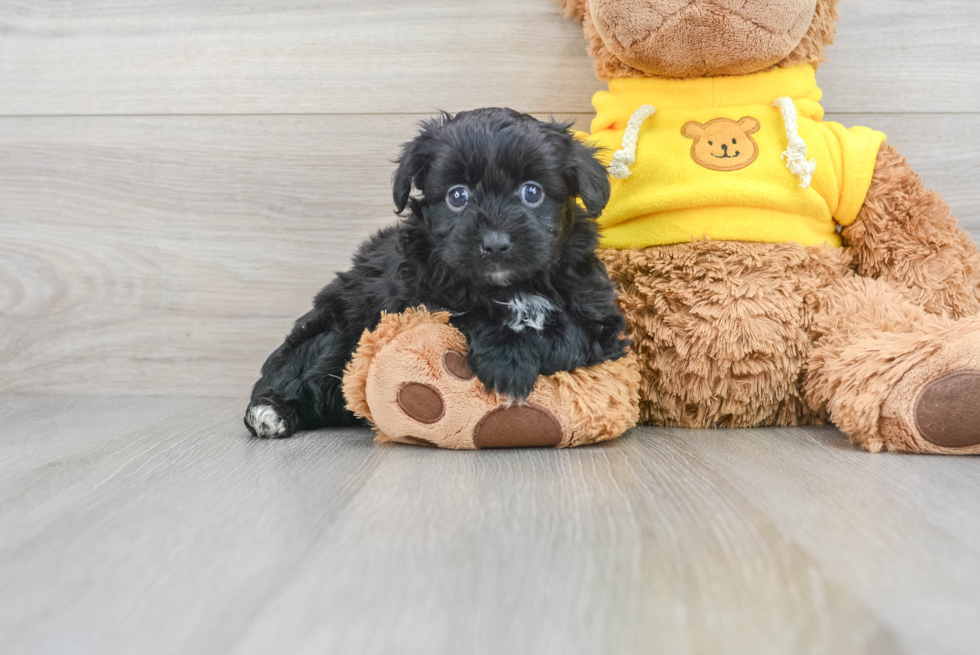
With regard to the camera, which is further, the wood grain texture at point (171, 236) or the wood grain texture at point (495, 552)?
the wood grain texture at point (171, 236)

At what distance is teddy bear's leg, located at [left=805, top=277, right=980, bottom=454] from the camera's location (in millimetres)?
1149

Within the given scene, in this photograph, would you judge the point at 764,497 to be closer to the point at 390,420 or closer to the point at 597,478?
the point at 597,478

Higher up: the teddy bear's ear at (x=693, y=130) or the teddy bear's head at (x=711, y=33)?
the teddy bear's head at (x=711, y=33)

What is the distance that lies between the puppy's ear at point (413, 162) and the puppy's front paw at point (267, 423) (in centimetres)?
50

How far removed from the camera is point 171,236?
1.96 m

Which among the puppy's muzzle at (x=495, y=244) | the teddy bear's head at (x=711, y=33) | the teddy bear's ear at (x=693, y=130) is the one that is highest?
the teddy bear's head at (x=711, y=33)

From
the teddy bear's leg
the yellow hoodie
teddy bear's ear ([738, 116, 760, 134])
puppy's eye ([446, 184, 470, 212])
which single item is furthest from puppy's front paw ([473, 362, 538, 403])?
teddy bear's ear ([738, 116, 760, 134])

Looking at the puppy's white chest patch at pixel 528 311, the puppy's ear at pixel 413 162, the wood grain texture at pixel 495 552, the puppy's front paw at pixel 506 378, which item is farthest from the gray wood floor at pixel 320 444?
the puppy's ear at pixel 413 162

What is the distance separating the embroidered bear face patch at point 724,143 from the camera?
1423 millimetres

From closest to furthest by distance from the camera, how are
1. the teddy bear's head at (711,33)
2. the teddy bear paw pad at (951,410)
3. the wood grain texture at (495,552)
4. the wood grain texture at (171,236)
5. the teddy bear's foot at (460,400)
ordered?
1. the wood grain texture at (495,552)
2. the teddy bear paw pad at (951,410)
3. the teddy bear's foot at (460,400)
4. the teddy bear's head at (711,33)
5. the wood grain texture at (171,236)

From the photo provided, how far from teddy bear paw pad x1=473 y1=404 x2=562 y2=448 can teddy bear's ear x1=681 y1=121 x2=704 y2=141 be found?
2.11ft

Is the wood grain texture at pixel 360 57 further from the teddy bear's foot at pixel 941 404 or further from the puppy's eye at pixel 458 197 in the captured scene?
the teddy bear's foot at pixel 941 404

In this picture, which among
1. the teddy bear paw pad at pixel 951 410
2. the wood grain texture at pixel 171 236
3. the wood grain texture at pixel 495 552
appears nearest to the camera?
the wood grain texture at pixel 495 552

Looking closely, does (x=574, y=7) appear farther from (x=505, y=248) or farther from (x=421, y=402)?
(x=421, y=402)
